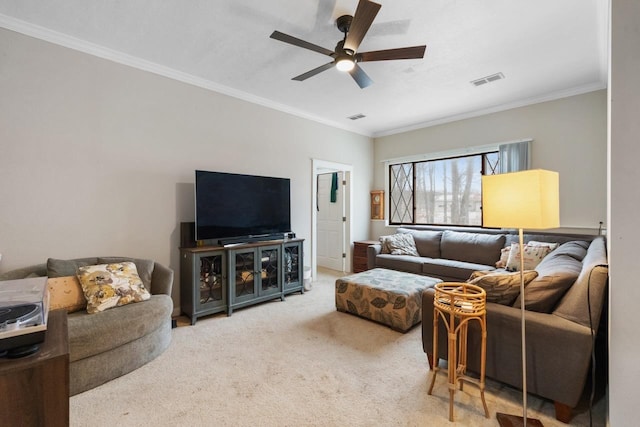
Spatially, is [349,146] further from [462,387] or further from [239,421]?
[239,421]

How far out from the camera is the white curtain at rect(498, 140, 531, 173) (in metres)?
4.07

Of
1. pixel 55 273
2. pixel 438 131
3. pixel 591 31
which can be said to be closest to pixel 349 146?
pixel 438 131

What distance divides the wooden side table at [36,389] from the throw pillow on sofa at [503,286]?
7.29 feet

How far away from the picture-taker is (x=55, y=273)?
2387mm

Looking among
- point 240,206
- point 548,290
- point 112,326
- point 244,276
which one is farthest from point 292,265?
point 548,290

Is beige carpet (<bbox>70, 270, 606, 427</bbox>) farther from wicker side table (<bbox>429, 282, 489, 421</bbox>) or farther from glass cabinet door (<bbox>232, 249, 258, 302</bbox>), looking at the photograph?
glass cabinet door (<bbox>232, 249, 258, 302</bbox>)

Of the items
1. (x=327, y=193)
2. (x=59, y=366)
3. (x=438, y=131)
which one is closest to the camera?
(x=59, y=366)

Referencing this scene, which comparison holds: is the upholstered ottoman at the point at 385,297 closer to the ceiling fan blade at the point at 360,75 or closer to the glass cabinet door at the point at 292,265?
the glass cabinet door at the point at 292,265

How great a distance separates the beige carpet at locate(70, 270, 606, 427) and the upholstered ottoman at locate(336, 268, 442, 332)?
0.16 metres

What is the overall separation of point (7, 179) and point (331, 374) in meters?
3.12

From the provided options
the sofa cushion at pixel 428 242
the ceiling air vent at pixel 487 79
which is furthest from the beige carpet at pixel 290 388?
the ceiling air vent at pixel 487 79

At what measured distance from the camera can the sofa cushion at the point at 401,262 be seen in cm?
436

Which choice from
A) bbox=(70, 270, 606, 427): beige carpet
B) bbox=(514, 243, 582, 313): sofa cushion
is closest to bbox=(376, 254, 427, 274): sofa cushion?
bbox=(70, 270, 606, 427): beige carpet

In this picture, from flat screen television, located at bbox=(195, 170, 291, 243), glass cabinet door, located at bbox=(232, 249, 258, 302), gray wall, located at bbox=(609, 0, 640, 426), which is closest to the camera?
gray wall, located at bbox=(609, 0, 640, 426)
